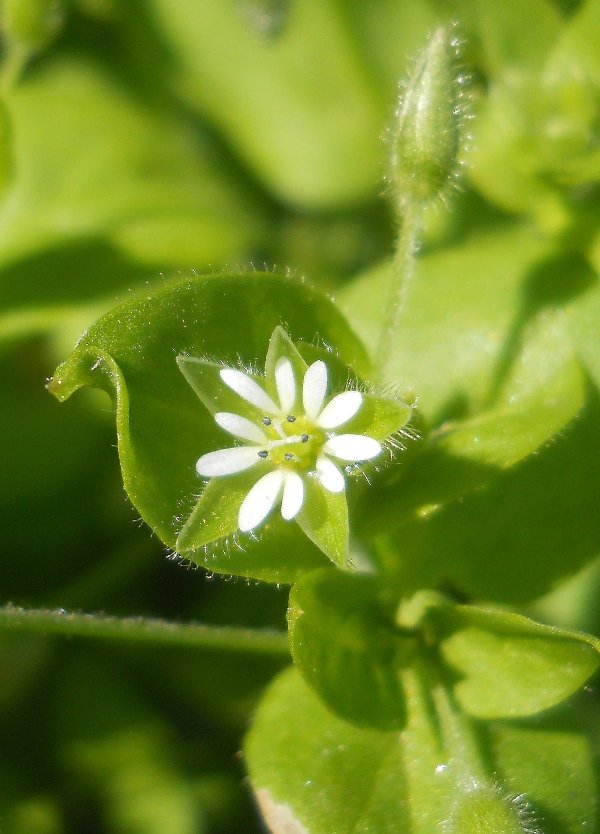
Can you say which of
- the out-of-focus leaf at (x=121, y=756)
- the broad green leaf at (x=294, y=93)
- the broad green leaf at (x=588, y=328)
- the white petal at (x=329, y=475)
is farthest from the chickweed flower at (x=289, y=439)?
the broad green leaf at (x=294, y=93)

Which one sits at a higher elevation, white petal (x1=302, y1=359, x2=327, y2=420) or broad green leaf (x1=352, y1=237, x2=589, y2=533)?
white petal (x1=302, y1=359, x2=327, y2=420)

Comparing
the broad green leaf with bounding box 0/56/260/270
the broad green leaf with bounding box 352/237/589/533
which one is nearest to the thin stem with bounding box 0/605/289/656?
the broad green leaf with bounding box 352/237/589/533

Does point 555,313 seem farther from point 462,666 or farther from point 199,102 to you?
point 199,102

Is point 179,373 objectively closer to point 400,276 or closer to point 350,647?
point 400,276

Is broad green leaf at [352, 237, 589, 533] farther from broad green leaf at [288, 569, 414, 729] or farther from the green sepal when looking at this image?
the green sepal

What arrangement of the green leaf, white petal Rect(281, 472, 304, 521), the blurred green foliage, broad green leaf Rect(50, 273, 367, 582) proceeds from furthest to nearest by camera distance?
the green leaf
the blurred green foliage
broad green leaf Rect(50, 273, 367, 582)
white petal Rect(281, 472, 304, 521)

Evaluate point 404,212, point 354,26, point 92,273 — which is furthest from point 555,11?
point 92,273
